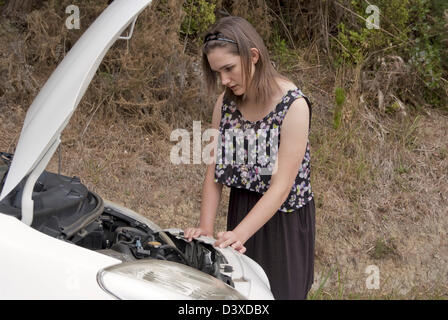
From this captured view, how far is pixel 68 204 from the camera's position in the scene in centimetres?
204

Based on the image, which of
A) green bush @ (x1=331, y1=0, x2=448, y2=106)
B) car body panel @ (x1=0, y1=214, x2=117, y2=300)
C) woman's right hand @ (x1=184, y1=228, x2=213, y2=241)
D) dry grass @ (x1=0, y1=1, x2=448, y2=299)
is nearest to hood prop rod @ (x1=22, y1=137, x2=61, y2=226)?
car body panel @ (x1=0, y1=214, x2=117, y2=300)

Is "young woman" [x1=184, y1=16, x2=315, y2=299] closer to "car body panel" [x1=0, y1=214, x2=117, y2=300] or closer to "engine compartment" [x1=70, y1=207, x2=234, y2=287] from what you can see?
"engine compartment" [x1=70, y1=207, x2=234, y2=287]

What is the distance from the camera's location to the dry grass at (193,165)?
4785mm

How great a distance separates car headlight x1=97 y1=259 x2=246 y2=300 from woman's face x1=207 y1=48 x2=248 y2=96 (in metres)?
0.80

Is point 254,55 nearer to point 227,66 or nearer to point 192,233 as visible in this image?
point 227,66

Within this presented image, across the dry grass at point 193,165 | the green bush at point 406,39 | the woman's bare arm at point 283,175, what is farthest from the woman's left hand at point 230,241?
the green bush at point 406,39

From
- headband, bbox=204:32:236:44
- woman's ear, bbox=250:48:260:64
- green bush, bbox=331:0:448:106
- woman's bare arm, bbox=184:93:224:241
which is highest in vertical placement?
green bush, bbox=331:0:448:106

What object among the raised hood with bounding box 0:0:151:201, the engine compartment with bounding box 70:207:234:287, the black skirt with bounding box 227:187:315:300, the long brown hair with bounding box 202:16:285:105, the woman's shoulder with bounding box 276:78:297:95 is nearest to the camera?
the raised hood with bounding box 0:0:151:201

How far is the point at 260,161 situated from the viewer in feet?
8.01

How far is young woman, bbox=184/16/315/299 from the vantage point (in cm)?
229

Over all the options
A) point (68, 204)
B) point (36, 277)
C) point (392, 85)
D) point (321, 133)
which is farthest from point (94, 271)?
point (392, 85)

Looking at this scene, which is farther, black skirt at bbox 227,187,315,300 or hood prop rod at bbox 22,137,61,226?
black skirt at bbox 227,187,315,300

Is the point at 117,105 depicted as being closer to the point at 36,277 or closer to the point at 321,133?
the point at 321,133
